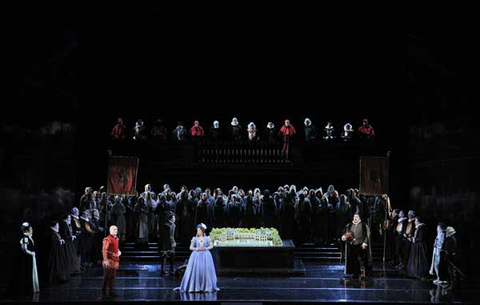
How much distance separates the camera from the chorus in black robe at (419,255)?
42.7 feet

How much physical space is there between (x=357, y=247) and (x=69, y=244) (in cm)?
721

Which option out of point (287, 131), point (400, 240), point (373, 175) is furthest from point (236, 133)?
point (400, 240)

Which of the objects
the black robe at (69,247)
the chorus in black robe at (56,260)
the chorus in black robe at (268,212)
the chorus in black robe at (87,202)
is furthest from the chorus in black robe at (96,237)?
the chorus in black robe at (268,212)

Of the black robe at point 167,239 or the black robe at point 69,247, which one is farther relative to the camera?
the black robe at point 167,239

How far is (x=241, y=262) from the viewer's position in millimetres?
14055

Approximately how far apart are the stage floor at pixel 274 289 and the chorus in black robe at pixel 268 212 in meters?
3.01

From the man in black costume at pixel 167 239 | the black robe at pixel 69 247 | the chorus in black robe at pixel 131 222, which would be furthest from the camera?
the chorus in black robe at pixel 131 222

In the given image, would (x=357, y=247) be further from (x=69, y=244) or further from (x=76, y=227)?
(x=76, y=227)

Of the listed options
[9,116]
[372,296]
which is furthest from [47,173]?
[372,296]

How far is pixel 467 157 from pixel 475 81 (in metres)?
1.90

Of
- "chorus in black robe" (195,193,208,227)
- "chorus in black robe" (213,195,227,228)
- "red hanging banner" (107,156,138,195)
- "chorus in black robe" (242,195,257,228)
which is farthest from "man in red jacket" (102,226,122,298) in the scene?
"chorus in black robe" (242,195,257,228)

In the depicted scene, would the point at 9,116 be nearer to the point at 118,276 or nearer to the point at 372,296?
the point at 118,276

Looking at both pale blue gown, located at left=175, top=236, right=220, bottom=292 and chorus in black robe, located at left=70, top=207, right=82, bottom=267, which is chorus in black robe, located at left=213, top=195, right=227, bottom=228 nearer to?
chorus in black robe, located at left=70, top=207, right=82, bottom=267

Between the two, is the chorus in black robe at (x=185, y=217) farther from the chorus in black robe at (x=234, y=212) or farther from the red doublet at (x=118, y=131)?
the red doublet at (x=118, y=131)
